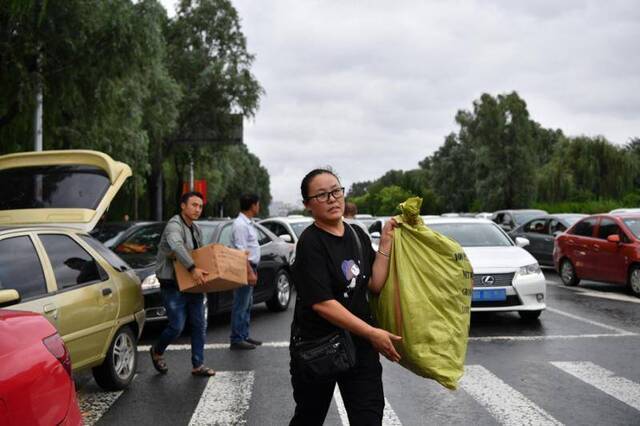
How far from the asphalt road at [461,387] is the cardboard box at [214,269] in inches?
34.6

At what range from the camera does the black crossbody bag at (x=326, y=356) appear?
3.28 metres

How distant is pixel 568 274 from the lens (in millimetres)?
15609

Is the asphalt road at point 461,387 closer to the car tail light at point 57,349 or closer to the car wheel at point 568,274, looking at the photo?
the car tail light at point 57,349

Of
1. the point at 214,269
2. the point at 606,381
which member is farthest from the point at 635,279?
the point at 214,269

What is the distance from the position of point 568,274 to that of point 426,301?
13157 mm

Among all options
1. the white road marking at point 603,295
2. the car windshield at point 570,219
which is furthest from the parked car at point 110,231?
the car windshield at point 570,219

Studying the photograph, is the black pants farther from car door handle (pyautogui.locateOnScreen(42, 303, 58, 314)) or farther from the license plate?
the license plate

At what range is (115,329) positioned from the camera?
6316mm

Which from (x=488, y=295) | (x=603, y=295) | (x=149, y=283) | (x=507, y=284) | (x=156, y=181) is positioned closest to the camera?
(x=149, y=283)

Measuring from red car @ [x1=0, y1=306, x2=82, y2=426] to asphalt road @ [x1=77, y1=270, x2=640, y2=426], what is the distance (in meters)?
2.32

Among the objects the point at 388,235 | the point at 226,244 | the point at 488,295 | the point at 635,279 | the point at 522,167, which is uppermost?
the point at 522,167

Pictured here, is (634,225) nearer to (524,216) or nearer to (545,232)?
(545,232)

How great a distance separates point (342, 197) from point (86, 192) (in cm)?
547

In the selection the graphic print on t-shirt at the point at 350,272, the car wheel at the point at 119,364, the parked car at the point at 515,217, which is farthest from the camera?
the parked car at the point at 515,217
